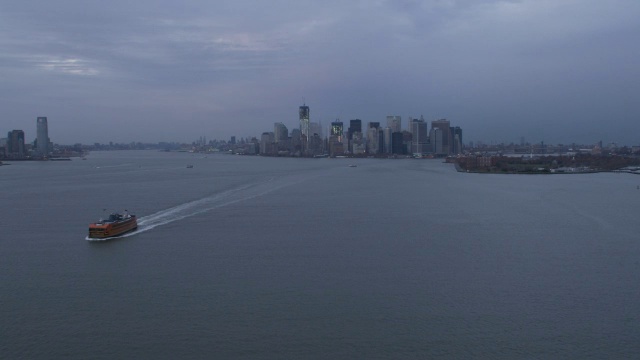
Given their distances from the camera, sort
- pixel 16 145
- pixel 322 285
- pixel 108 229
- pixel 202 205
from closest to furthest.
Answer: pixel 322 285 < pixel 108 229 < pixel 202 205 < pixel 16 145

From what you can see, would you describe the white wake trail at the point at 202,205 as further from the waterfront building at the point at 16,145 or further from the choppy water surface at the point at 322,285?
the waterfront building at the point at 16,145

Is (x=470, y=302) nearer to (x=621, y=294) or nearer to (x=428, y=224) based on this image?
(x=621, y=294)

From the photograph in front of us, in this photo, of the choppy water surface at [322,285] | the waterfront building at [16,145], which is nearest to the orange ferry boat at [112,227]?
the choppy water surface at [322,285]

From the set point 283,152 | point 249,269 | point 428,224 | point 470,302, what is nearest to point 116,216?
point 249,269

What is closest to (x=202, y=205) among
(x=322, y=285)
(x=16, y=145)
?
(x=322, y=285)

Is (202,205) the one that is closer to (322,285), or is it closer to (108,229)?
(108,229)

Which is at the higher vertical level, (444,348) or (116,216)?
(116,216)
